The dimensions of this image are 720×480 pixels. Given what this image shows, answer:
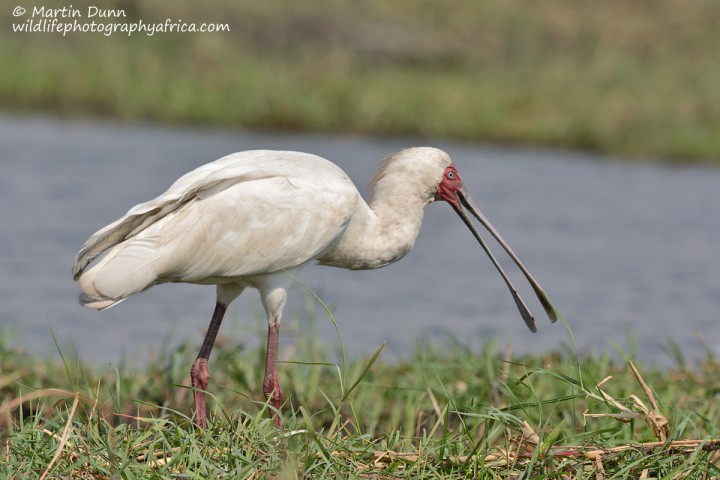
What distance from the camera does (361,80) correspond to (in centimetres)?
1973

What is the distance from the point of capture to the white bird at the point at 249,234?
17.3 ft

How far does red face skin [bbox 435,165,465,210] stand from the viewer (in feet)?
20.0

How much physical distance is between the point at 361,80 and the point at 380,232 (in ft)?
46.1

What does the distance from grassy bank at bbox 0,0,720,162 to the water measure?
58 centimetres

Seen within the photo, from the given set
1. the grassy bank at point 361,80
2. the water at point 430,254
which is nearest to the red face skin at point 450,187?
the water at point 430,254

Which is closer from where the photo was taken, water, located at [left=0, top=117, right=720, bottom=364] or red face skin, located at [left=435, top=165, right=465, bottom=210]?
red face skin, located at [left=435, top=165, right=465, bottom=210]

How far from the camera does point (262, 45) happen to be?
22297mm

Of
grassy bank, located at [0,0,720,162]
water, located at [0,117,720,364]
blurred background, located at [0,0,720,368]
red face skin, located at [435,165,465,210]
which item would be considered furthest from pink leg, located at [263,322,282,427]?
grassy bank, located at [0,0,720,162]

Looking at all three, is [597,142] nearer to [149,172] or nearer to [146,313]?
[149,172]

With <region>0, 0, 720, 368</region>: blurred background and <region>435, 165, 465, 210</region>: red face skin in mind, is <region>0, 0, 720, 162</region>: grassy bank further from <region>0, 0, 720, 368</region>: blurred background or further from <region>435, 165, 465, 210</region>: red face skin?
<region>435, 165, 465, 210</region>: red face skin

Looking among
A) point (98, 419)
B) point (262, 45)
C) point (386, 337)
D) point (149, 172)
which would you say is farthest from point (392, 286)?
point (262, 45)

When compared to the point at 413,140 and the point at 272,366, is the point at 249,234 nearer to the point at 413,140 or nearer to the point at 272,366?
the point at 272,366

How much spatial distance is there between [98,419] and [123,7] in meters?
19.3

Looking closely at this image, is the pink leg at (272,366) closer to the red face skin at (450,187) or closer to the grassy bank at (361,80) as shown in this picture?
the red face skin at (450,187)
